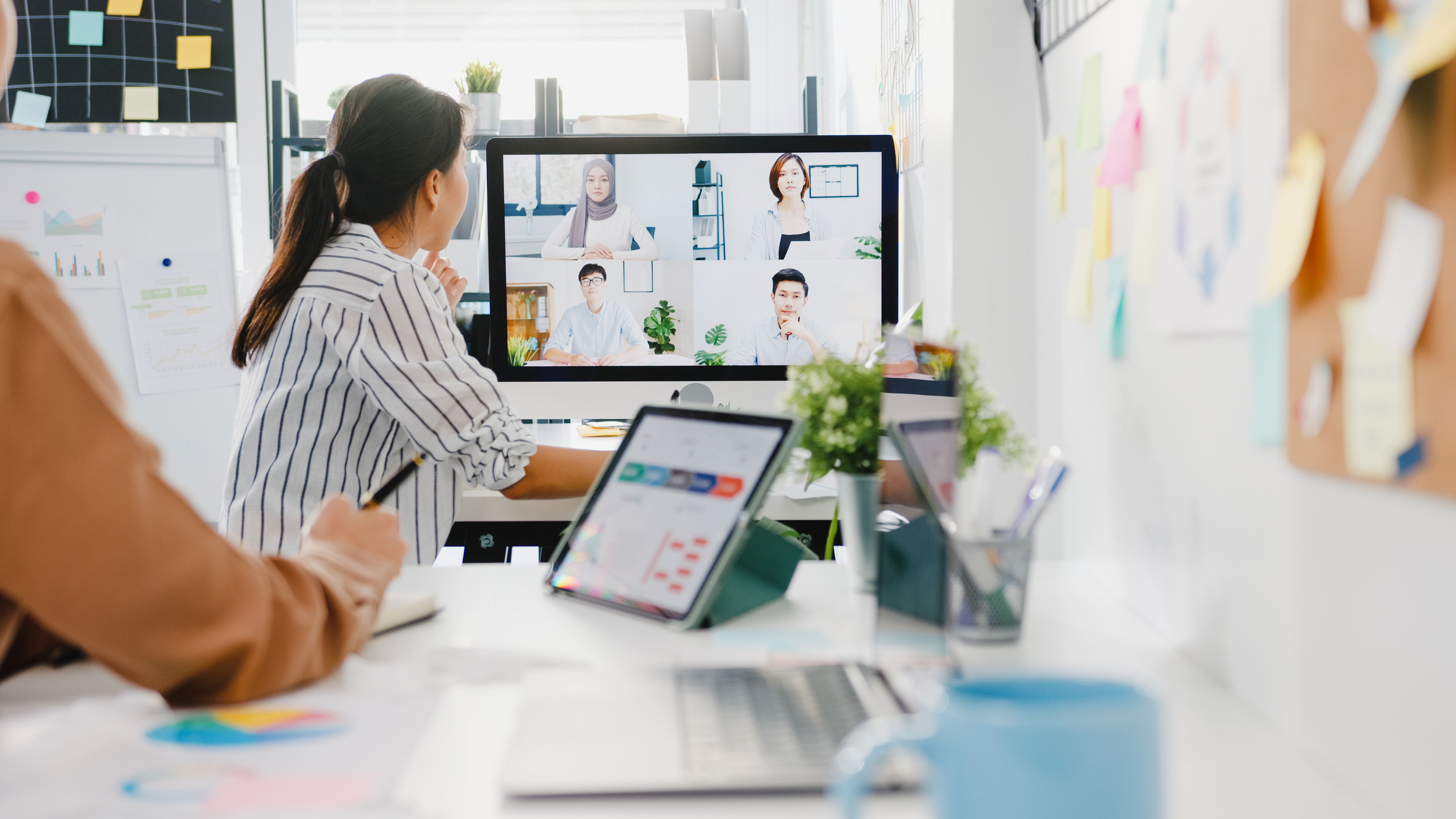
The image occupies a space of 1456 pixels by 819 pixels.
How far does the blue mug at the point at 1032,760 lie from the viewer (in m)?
0.32

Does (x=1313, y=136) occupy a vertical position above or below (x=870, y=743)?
above

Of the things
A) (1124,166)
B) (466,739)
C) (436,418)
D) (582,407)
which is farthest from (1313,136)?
(582,407)

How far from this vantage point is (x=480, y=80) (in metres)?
2.33

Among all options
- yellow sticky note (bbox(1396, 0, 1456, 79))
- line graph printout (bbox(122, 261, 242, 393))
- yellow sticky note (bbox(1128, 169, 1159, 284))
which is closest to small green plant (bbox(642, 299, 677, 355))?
yellow sticky note (bbox(1128, 169, 1159, 284))

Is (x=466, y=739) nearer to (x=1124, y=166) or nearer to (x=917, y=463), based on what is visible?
(x=917, y=463)

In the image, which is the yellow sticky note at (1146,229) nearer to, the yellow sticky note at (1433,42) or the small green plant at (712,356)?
the yellow sticky note at (1433,42)

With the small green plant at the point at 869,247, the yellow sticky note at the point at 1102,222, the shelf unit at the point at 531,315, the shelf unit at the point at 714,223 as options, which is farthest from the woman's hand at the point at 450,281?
the yellow sticky note at the point at 1102,222

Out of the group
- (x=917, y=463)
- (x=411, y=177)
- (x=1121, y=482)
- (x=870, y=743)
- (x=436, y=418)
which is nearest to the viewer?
(x=870, y=743)

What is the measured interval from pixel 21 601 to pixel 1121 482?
77cm

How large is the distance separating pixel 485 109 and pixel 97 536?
194 cm

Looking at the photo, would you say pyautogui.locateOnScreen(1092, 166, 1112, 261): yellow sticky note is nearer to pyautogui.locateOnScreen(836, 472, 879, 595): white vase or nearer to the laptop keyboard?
pyautogui.locateOnScreen(836, 472, 879, 595): white vase

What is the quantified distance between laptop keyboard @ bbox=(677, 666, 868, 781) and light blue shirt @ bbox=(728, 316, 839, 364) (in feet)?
3.68

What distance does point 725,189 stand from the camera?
1730mm

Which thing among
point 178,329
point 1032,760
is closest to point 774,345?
point 1032,760
